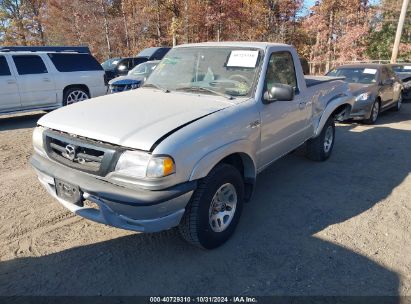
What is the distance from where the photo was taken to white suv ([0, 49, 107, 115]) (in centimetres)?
853

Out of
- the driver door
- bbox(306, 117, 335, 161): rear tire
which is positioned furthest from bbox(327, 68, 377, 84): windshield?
the driver door

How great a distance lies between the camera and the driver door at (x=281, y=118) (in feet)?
12.5

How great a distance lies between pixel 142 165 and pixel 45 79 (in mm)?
7779

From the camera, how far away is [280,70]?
4.23 m

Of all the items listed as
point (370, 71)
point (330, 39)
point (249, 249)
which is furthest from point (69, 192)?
point (330, 39)

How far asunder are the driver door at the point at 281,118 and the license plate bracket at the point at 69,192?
6.27 feet

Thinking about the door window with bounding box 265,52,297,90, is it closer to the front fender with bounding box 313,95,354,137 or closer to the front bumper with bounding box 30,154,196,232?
the front fender with bounding box 313,95,354,137

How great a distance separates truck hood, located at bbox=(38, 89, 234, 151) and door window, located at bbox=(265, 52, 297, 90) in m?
0.73

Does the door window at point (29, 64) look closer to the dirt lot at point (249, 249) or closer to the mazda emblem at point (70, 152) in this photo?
the dirt lot at point (249, 249)

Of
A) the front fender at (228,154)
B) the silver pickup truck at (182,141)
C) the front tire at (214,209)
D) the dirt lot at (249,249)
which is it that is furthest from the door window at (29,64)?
the front tire at (214,209)

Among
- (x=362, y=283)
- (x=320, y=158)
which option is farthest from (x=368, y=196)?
(x=362, y=283)

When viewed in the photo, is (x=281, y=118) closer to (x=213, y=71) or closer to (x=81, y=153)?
(x=213, y=71)

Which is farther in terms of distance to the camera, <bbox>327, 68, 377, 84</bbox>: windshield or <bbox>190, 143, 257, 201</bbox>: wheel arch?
<bbox>327, 68, 377, 84</bbox>: windshield

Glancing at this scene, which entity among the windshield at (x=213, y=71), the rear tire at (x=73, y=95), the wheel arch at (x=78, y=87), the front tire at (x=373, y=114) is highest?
the windshield at (x=213, y=71)
